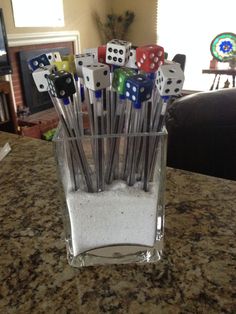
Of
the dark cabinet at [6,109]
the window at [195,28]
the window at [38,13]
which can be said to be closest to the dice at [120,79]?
the dark cabinet at [6,109]

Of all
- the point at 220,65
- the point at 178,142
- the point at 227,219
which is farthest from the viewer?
the point at 220,65

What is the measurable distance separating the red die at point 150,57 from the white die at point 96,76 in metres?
0.05

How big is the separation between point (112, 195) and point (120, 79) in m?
Result: 0.15

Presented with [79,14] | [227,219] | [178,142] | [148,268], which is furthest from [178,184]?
[79,14]

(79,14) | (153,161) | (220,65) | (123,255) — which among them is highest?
(79,14)

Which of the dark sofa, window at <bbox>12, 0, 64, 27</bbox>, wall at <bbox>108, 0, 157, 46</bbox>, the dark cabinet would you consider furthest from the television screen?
wall at <bbox>108, 0, 157, 46</bbox>

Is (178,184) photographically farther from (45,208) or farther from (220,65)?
(220,65)

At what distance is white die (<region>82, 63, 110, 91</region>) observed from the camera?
0.35 meters

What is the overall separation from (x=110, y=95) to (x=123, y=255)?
0.23 metres

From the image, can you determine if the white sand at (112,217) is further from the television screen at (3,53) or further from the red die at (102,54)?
the television screen at (3,53)

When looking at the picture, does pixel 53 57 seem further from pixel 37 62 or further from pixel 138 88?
pixel 138 88

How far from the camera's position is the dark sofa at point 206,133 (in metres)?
1.20

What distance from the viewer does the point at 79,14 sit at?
3740 millimetres

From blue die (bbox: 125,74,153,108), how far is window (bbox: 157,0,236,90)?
3.36 metres
